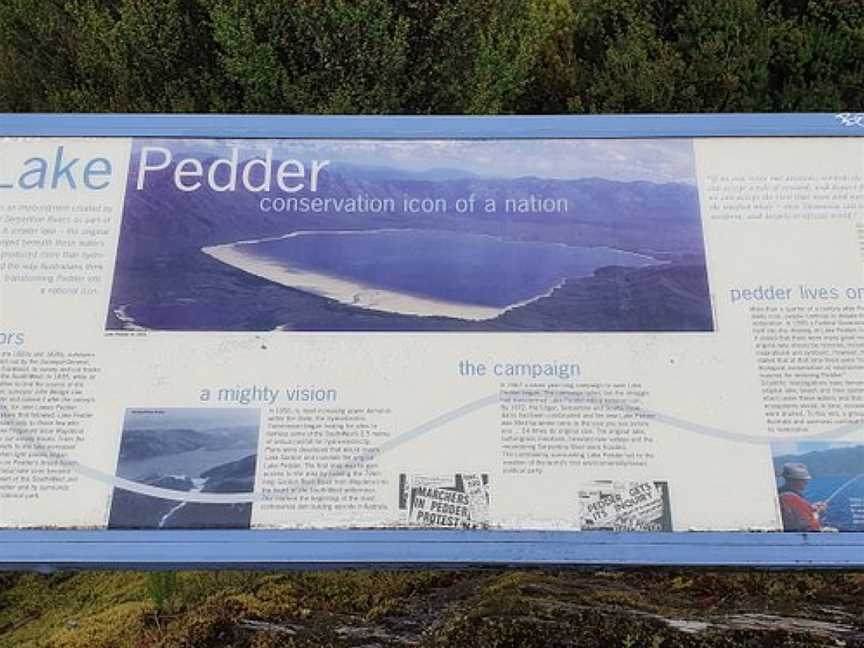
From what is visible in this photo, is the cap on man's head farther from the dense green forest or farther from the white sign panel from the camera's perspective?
the dense green forest

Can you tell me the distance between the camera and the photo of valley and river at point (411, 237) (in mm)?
2734

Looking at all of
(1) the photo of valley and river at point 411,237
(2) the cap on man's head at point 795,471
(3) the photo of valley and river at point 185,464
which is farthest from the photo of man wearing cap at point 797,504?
(3) the photo of valley and river at point 185,464

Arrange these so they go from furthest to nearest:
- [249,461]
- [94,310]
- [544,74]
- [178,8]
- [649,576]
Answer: [544,74]
[178,8]
[649,576]
[94,310]
[249,461]

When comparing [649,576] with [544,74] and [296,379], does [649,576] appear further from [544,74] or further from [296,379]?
[544,74]

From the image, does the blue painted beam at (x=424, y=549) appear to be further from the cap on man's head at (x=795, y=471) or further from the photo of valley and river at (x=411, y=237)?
the photo of valley and river at (x=411, y=237)

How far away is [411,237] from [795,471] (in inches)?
55.6

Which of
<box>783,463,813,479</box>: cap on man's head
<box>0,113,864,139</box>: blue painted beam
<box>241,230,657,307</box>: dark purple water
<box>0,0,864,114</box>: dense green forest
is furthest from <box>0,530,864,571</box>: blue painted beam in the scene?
<box>0,0,864,114</box>: dense green forest

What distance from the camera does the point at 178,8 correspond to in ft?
14.4

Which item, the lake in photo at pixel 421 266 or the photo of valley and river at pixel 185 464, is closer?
the photo of valley and river at pixel 185 464

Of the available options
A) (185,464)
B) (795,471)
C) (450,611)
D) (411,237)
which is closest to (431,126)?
(411,237)

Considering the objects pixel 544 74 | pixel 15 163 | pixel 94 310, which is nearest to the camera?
pixel 94 310

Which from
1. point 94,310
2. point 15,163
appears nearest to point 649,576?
point 94,310

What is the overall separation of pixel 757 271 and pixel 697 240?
0.71 ft

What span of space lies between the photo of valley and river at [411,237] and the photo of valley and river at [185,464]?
1.01 feet
